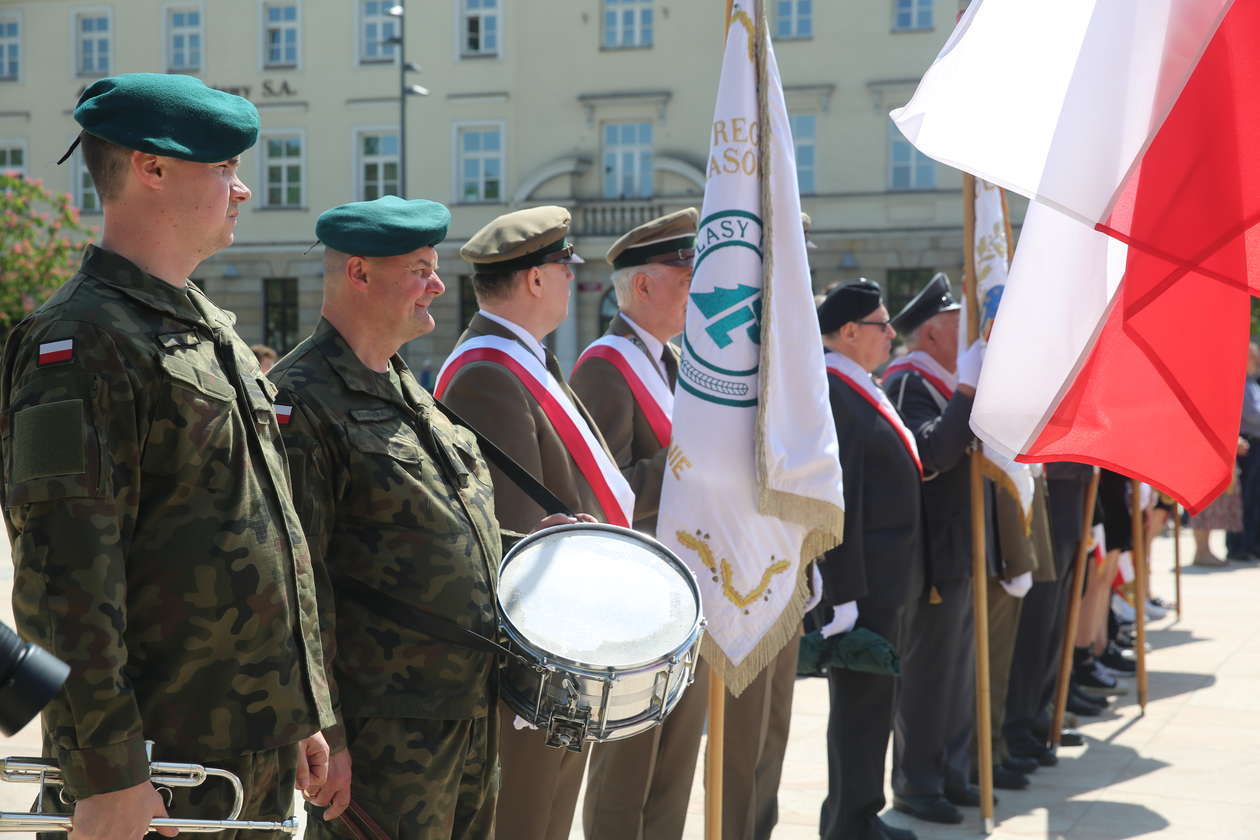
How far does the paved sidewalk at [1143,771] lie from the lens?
5.54 m

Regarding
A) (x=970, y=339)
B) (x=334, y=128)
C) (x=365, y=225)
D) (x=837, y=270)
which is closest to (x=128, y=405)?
(x=365, y=225)

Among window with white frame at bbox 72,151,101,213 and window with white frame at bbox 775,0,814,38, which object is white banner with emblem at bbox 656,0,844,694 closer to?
window with white frame at bbox 775,0,814,38

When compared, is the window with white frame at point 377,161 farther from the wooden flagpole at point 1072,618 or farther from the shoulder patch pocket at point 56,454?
Answer: the shoulder patch pocket at point 56,454

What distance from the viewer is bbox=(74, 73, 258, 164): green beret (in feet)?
7.82

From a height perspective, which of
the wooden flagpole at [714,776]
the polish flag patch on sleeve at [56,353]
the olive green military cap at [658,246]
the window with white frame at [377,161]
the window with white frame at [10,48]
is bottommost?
the wooden flagpole at [714,776]

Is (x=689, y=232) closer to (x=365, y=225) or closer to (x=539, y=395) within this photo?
(x=539, y=395)

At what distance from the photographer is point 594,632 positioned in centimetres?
309

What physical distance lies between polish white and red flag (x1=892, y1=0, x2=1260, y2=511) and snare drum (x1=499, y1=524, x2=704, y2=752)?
0.86 m

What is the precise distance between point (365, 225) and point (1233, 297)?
6.24 ft

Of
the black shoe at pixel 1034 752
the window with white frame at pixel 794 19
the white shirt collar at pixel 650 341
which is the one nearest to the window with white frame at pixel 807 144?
the window with white frame at pixel 794 19

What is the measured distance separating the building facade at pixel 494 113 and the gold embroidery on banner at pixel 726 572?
26.2 meters

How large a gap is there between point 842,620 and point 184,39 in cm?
3447

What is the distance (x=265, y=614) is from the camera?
2.43m

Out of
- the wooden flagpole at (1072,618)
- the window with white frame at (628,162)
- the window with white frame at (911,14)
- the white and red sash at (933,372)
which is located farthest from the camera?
the window with white frame at (628,162)
